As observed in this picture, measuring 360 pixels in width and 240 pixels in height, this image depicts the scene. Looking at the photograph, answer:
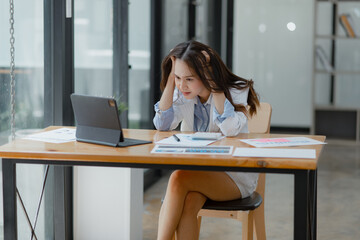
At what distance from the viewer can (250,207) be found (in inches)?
88.2

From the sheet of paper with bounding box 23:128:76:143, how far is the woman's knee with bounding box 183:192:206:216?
1.65ft

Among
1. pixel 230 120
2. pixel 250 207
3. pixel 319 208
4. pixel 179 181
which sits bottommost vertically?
pixel 319 208

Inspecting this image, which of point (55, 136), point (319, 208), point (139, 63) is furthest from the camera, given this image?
point (139, 63)

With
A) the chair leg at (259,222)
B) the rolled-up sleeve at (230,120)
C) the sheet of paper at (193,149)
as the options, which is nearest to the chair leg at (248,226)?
the chair leg at (259,222)

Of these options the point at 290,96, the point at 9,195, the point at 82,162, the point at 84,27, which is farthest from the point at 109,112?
the point at 290,96

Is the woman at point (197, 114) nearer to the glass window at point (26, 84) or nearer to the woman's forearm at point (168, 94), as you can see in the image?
the woman's forearm at point (168, 94)

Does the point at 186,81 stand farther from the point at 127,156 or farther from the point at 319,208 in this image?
the point at 319,208

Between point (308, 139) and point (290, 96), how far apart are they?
5.35 m

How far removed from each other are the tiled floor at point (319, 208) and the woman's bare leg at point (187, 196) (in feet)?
3.31

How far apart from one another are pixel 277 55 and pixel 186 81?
529 centimetres

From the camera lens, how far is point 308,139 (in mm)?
2254

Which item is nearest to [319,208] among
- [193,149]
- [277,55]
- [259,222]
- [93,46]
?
[259,222]

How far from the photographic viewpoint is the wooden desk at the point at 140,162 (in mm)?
1827

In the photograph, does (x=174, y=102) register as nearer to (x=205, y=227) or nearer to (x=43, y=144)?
(x=43, y=144)
